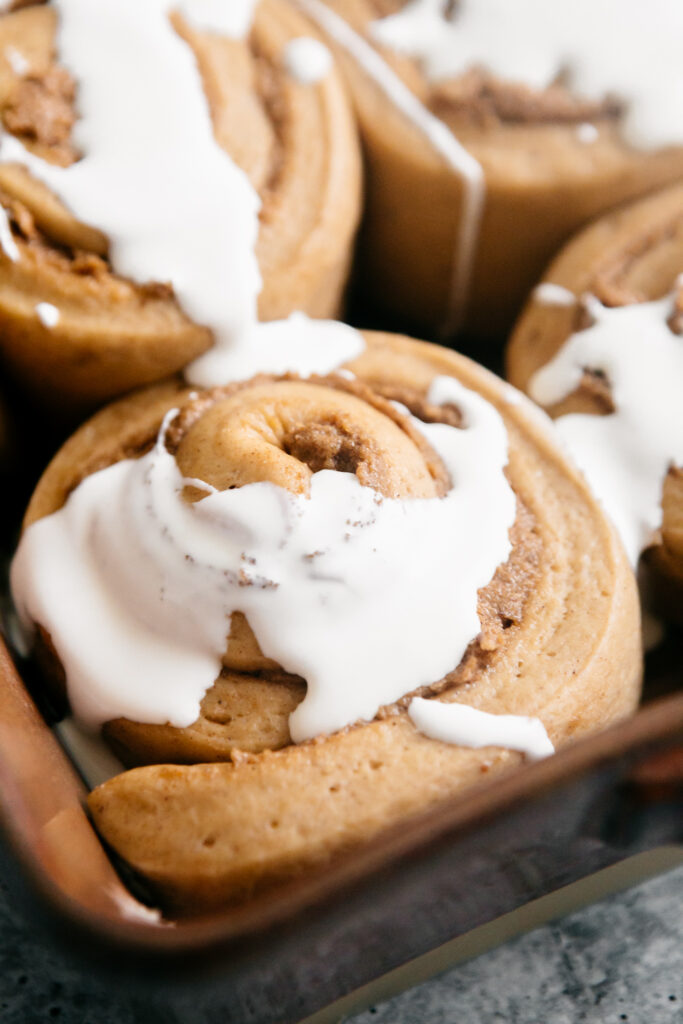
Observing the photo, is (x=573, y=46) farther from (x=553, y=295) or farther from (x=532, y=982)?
(x=532, y=982)

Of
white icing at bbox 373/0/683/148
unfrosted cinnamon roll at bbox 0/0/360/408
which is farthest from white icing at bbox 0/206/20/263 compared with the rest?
white icing at bbox 373/0/683/148

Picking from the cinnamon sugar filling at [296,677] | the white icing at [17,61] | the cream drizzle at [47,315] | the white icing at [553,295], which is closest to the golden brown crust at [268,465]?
the cinnamon sugar filling at [296,677]

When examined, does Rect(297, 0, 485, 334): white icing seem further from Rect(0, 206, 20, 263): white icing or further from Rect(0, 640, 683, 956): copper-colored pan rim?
Rect(0, 640, 683, 956): copper-colored pan rim

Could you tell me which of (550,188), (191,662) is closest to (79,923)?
(191,662)

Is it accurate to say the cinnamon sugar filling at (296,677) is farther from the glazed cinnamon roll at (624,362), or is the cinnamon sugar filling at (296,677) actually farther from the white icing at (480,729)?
the glazed cinnamon roll at (624,362)

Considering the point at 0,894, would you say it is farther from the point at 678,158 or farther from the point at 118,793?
the point at 678,158

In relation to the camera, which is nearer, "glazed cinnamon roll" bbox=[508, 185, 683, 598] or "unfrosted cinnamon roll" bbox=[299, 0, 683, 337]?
"glazed cinnamon roll" bbox=[508, 185, 683, 598]
